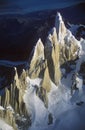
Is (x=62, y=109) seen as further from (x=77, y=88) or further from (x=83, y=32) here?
(x=83, y=32)

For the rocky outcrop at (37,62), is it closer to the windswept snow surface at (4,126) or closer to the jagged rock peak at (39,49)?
the jagged rock peak at (39,49)

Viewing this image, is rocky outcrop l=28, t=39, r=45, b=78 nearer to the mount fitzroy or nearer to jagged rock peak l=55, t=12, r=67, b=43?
the mount fitzroy

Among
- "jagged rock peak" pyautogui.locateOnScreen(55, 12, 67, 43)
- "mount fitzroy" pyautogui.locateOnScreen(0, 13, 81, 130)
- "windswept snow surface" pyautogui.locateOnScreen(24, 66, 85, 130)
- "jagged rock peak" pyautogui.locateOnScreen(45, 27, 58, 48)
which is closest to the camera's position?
"mount fitzroy" pyautogui.locateOnScreen(0, 13, 81, 130)

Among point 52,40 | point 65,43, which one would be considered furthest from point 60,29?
point 52,40

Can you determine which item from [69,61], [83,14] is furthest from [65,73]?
[83,14]

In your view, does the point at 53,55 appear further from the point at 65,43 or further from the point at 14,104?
the point at 14,104

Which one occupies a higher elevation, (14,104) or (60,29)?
(60,29)

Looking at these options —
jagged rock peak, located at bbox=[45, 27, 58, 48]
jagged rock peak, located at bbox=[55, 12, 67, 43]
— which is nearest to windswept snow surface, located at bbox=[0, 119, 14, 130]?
jagged rock peak, located at bbox=[45, 27, 58, 48]

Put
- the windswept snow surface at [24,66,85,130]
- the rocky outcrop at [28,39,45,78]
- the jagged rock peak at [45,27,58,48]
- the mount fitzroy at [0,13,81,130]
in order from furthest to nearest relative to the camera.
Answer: the jagged rock peak at [45,27,58,48] < the rocky outcrop at [28,39,45,78] < the windswept snow surface at [24,66,85,130] < the mount fitzroy at [0,13,81,130]
